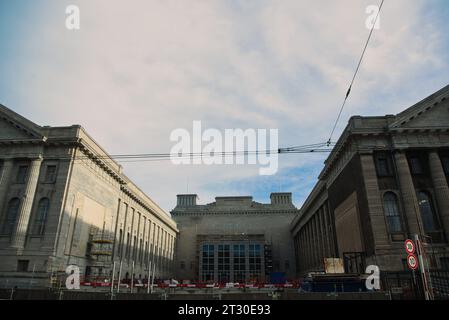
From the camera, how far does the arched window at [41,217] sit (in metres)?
31.2

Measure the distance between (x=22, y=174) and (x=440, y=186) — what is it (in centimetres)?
4093

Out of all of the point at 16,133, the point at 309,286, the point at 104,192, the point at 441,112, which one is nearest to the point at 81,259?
Answer: the point at 104,192

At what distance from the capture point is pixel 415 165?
101 feet

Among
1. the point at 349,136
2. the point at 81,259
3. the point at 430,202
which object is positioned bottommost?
the point at 81,259

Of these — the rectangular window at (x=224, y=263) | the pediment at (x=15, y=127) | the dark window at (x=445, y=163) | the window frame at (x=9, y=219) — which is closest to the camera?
the dark window at (x=445, y=163)

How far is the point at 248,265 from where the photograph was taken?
70.0 meters

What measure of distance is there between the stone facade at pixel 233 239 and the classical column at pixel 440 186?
1642 inches

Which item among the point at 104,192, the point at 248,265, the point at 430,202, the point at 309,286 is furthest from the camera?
the point at 248,265

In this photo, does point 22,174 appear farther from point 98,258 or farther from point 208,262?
point 208,262

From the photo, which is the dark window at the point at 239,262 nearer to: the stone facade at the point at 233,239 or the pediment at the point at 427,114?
the stone facade at the point at 233,239

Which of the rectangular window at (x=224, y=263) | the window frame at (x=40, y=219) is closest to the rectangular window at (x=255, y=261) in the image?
the rectangular window at (x=224, y=263)

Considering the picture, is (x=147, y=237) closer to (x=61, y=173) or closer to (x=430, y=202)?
(x=61, y=173)

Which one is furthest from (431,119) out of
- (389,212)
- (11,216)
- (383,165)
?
(11,216)
